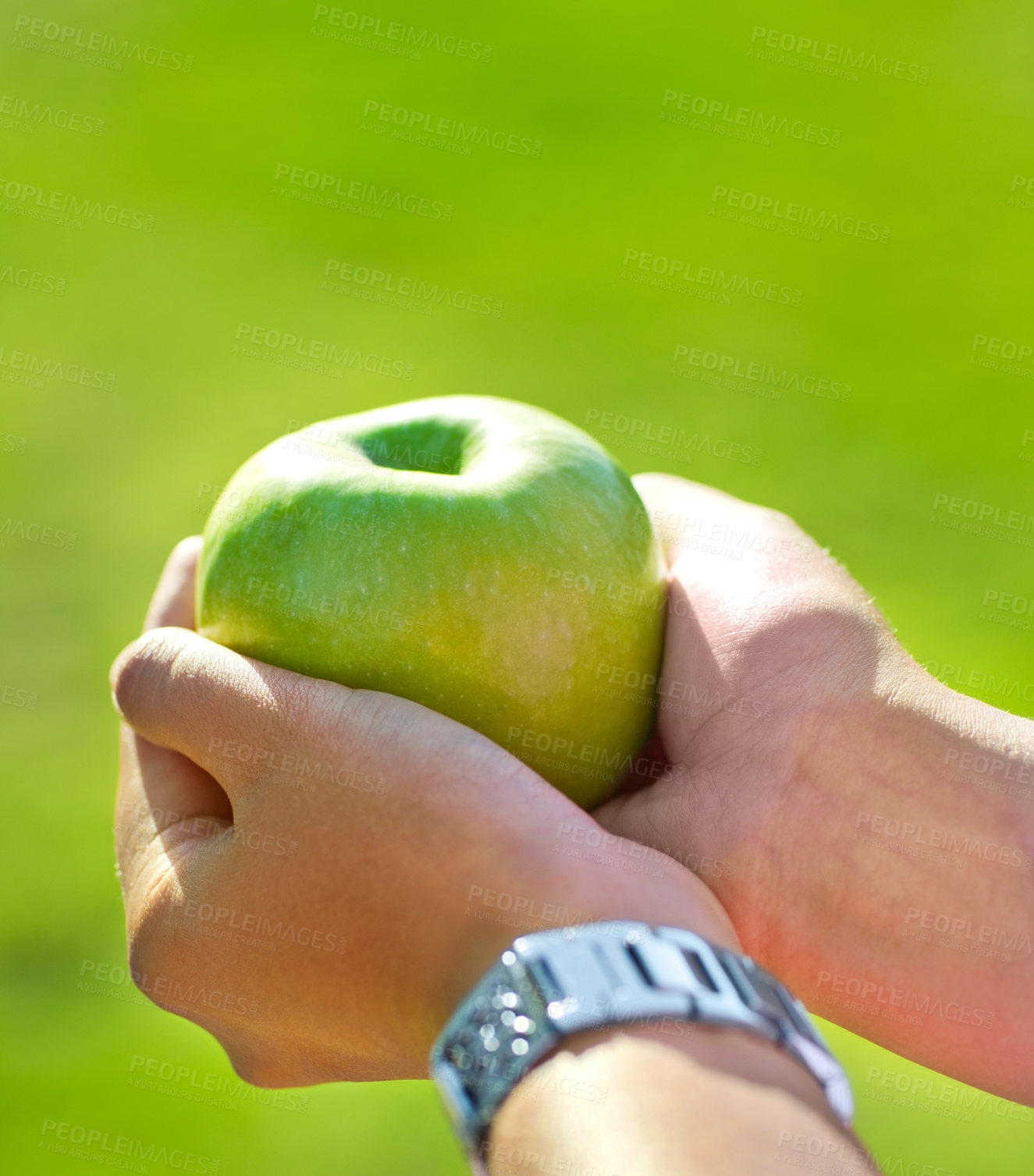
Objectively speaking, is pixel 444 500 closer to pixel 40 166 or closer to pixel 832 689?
pixel 832 689

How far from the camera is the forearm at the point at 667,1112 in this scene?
0.82m

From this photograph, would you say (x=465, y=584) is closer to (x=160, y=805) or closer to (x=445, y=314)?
(x=160, y=805)

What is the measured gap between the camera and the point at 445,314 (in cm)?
436

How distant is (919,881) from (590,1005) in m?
0.65

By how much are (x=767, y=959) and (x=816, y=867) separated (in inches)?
5.9

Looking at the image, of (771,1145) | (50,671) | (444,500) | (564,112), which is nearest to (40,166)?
(564,112)

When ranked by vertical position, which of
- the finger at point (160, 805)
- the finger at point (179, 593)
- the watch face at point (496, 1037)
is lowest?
the finger at point (160, 805)

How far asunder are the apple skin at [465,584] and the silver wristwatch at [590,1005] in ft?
1.42

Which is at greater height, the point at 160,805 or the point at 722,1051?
the point at 722,1051

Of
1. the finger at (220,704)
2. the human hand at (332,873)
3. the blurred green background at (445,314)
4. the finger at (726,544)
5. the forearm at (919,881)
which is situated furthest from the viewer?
the blurred green background at (445,314)

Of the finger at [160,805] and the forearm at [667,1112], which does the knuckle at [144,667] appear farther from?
the forearm at [667,1112]

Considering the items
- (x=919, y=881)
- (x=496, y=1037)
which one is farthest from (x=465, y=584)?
(x=919, y=881)

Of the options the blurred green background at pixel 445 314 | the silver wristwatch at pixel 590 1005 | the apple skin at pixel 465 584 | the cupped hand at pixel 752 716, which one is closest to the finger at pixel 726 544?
the cupped hand at pixel 752 716

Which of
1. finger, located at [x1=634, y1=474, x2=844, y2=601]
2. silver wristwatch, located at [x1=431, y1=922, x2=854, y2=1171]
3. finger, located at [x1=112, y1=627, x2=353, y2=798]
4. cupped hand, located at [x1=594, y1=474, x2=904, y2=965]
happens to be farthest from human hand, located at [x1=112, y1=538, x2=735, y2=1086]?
finger, located at [x1=634, y1=474, x2=844, y2=601]
